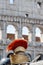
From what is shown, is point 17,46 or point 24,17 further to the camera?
point 24,17

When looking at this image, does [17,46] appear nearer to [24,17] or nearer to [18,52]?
[18,52]

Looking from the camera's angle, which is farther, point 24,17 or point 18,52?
point 24,17

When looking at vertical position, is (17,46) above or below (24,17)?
above

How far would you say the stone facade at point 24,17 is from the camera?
120 ft

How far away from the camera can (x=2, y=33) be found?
1412 inches

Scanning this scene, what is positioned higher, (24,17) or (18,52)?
(18,52)

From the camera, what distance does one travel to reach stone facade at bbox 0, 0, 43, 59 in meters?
36.5

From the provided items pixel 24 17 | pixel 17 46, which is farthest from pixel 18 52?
pixel 24 17

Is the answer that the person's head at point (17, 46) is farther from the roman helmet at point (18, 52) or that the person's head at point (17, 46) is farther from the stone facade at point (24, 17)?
the stone facade at point (24, 17)

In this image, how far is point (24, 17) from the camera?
38.3 metres

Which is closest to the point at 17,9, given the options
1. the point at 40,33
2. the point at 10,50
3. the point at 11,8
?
the point at 11,8

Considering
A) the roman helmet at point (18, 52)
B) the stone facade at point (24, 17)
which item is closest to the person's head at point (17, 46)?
the roman helmet at point (18, 52)

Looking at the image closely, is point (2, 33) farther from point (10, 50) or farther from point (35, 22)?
point (10, 50)

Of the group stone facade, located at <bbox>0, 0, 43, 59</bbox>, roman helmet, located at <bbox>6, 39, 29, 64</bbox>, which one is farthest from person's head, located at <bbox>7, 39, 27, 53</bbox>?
stone facade, located at <bbox>0, 0, 43, 59</bbox>
